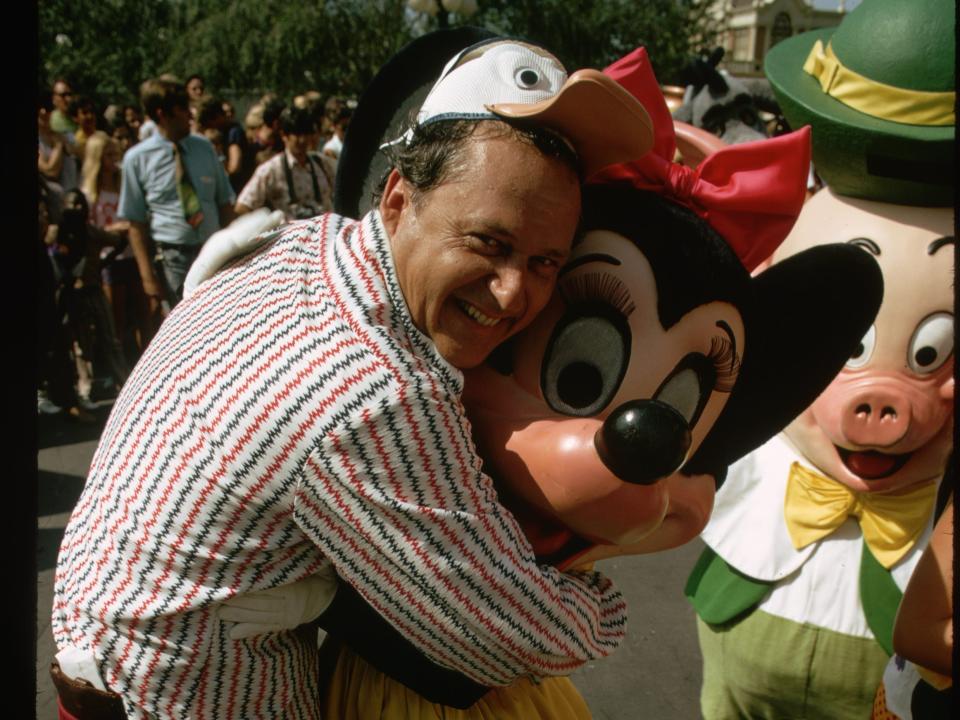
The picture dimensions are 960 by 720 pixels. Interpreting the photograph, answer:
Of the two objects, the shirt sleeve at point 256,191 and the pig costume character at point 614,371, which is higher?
the pig costume character at point 614,371

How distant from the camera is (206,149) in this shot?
5.15m

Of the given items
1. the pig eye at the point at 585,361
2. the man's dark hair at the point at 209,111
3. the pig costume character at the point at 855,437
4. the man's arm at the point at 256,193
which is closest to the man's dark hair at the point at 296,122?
the man's arm at the point at 256,193

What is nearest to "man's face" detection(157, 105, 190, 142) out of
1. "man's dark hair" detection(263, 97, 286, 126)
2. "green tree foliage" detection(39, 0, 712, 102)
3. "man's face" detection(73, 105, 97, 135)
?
"man's dark hair" detection(263, 97, 286, 126)

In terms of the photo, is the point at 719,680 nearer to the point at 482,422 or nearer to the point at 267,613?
the point at 482,422

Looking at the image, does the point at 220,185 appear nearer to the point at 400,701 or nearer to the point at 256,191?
the point at 256,191

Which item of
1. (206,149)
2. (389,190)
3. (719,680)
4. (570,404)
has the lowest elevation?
(719,680)

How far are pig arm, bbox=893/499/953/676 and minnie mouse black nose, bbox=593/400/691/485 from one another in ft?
2.06

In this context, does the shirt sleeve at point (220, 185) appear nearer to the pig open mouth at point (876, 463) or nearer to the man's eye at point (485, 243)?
the pig open mouth at point (876, 463)

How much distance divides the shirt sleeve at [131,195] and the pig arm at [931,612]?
14.6ft

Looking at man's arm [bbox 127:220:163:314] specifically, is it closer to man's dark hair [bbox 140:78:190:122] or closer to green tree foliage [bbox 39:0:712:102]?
man's dark hair [bbox 140:78:190:122]

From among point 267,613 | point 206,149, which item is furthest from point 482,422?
point 206,149

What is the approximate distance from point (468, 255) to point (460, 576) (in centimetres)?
41

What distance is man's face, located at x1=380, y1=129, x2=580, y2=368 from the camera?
3.98 ft

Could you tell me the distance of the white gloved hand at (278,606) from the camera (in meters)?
1.20
